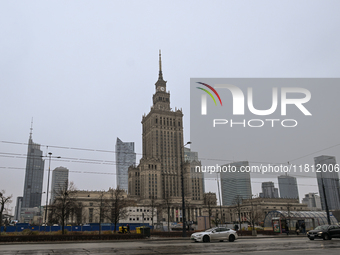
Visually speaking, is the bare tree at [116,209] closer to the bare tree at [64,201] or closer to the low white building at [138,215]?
the bare tree at [64,201]

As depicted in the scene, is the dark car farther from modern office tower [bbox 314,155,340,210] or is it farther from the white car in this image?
modern office tower [bbox 314,155,340,210]

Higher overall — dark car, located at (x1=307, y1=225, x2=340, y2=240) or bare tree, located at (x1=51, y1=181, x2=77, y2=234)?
bare tree, located at (x1=51, y1=181, x2=77, y2=234)

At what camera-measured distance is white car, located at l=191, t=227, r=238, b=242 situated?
27281mm

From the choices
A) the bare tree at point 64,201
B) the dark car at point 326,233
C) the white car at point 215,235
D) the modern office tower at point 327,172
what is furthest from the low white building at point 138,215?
the dark car at point 326,233

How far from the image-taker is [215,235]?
91.0 feet

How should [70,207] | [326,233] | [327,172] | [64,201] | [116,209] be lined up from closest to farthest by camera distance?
[326,233], [64,201], [116,209], [70,207], [327,172]

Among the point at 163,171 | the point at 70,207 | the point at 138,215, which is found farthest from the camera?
the point at 163,171

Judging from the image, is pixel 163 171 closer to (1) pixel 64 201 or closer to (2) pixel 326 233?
(1) pixel 64 201

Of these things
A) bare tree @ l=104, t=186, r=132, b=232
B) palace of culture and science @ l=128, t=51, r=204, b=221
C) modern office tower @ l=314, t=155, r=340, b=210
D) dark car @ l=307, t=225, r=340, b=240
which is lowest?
dark car @ l=307, t=225, r=340, b=240

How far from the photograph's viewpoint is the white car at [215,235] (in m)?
27.3

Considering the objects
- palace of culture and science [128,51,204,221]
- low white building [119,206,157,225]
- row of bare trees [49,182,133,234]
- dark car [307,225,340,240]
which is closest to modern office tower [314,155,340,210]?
dark car [307,225,340,240]

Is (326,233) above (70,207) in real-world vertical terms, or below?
below

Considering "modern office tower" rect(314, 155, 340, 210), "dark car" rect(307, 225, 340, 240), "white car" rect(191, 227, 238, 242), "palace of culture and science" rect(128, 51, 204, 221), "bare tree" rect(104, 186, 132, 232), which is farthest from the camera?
"palace of culture and science" rect(128, 51, 204, 221)

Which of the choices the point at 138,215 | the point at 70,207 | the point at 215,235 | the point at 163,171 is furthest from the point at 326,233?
the point at 163,171
